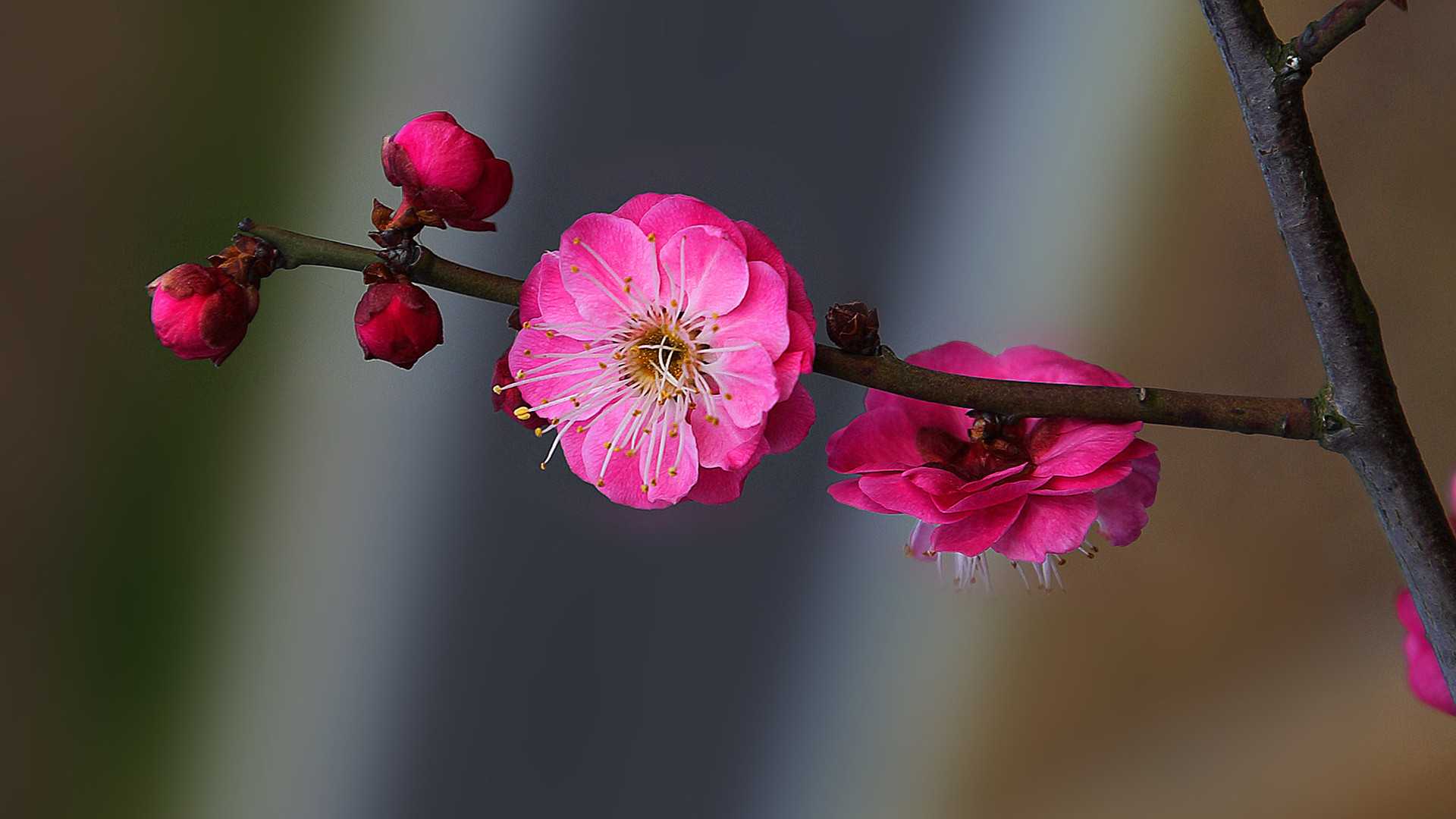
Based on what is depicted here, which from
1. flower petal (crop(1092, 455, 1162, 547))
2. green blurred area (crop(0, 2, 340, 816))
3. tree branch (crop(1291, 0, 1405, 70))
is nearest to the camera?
tree branch (crop(1291, 0, 1405, 70))

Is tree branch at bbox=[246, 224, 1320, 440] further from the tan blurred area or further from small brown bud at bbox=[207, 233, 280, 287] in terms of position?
the tan blurred area

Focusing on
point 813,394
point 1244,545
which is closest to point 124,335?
point 813,394

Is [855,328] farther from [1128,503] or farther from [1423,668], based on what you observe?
[1423,668]

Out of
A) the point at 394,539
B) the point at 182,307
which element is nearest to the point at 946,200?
the point at 394,539

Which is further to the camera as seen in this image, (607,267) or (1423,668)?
(1423,668)

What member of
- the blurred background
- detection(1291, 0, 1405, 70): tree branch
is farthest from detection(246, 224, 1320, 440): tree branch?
the blurred background

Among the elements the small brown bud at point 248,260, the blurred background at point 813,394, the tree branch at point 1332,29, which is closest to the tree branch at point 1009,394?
the small brown bud at point 248,260

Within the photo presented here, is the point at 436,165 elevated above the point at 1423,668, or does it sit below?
above
